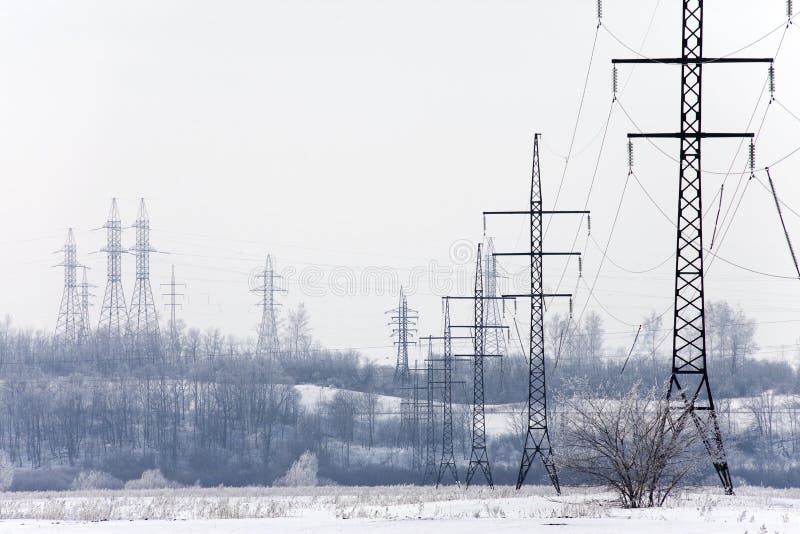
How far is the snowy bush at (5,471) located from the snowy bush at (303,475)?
82.2 feet

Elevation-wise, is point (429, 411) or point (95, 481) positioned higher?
point (429, 411)

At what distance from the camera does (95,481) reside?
12119cm

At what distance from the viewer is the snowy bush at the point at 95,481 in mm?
118938

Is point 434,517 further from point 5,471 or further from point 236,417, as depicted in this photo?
point 236,417

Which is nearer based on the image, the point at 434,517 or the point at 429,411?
the point at 434,517

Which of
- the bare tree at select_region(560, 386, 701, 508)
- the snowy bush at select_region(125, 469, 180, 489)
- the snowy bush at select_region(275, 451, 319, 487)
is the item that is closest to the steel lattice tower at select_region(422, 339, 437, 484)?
the snowy bush at select_region(275, 451, 319, 487)

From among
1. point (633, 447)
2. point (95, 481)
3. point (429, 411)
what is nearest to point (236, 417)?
point (95, 481)

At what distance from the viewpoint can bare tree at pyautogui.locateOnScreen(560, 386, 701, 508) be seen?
38.5m

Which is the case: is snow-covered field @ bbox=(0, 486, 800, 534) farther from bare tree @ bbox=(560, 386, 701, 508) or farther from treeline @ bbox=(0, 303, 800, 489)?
treeline @ bbox=(0, 303, 800, 489)

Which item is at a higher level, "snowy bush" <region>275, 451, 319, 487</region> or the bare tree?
the bare tree

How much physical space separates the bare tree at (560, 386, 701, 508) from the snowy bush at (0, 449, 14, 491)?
81.1m

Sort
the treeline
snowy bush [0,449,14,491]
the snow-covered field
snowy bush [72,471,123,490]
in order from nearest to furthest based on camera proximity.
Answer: the snow-covered field < snowy bush [0,449,14,491] < snowy bush [72,471,123,490] < the treeline

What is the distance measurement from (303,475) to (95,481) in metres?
22.1

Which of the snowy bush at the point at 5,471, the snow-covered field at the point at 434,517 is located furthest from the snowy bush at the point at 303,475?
the snow-covered field at the point at 434,517
